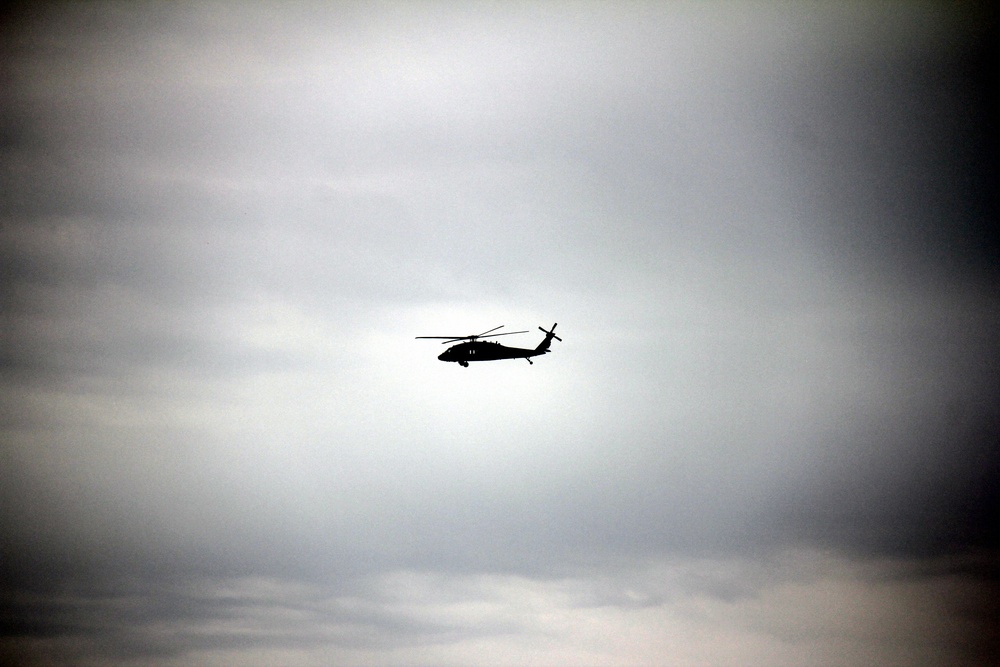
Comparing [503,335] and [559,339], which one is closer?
[503,335]

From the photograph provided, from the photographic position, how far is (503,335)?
369ft

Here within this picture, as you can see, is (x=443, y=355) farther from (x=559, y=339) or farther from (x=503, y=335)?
(x=559, y=339)

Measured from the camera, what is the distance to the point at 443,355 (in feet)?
369

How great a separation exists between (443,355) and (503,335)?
23.9 feet

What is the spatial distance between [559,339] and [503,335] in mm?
10261

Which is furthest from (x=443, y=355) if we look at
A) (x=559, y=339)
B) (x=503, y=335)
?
(x=559, y=339)

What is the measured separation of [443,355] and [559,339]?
1584 cm

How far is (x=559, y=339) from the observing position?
393ft
